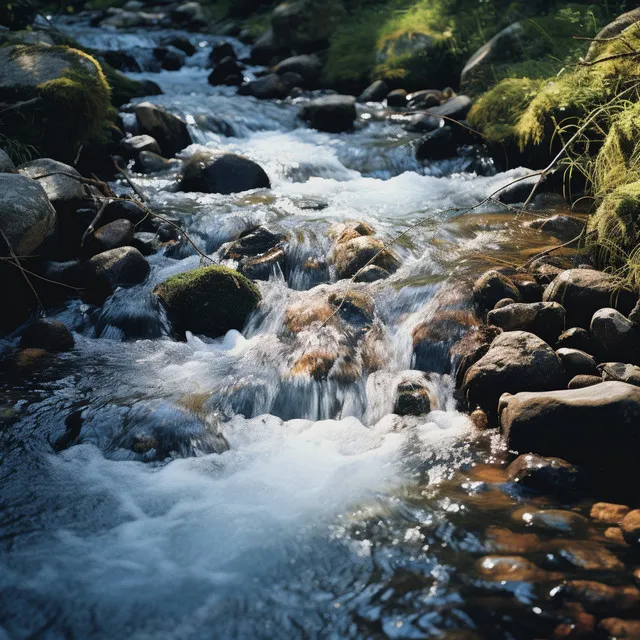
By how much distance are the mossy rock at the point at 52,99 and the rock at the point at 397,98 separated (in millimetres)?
5401

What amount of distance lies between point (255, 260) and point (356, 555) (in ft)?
11.2

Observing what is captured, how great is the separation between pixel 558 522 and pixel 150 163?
21.9ft

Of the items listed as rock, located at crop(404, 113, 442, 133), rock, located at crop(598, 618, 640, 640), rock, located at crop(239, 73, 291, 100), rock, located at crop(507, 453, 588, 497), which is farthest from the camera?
rock, located at crop(239, 73, 291, 100)

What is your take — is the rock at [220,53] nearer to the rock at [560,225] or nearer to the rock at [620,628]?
the rock at [560,225]

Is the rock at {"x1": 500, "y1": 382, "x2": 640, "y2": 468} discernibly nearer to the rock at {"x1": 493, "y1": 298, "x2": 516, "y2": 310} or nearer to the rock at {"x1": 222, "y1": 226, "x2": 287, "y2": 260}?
the rock at {"x1": 493, "y1": 298, "x2": 516, "y2": 310}

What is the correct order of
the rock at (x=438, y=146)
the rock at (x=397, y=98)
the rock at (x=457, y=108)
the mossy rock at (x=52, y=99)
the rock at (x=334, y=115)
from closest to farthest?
1. the mossy rock at (x=52, y=99)
2. the rock at (x=438, y=146)
3. the rock at (x=457, y=108)
4. the rock at (x=334, y=115)
5. the rock at (x=397, y=98)

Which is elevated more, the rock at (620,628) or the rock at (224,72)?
the rock at (224,72)

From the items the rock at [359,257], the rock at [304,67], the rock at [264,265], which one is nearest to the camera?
the rock at [359,257]

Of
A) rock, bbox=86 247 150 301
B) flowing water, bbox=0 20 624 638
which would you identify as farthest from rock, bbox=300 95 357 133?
rock, bbox=86 247 150 301

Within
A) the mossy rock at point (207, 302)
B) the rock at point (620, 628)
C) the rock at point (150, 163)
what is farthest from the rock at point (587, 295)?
the rock at point (150, 163)

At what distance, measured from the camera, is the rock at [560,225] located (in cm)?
564

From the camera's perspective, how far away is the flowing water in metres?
2.39

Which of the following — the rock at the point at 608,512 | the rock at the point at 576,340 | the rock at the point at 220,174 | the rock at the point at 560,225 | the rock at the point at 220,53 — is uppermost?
the rock at the point at 220,53

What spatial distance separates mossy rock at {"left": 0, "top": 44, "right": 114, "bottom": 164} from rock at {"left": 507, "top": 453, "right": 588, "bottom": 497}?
18.8ft
